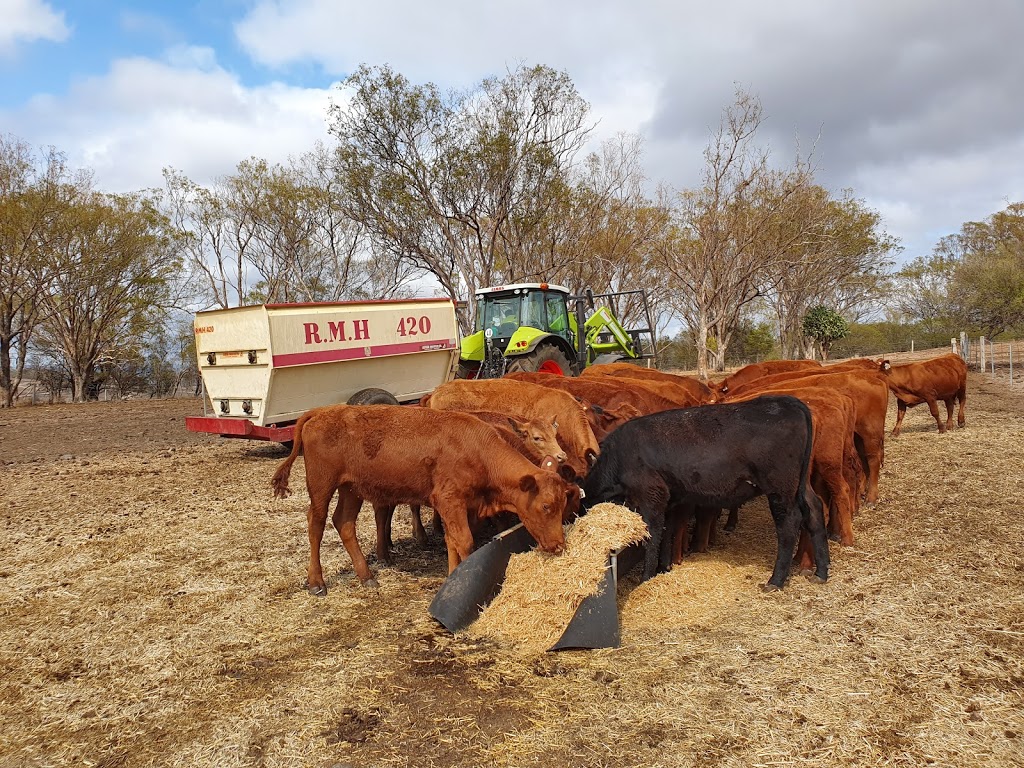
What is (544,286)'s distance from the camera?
15.0 m

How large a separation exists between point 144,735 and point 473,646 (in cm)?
186

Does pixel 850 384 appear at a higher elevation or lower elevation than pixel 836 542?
higher

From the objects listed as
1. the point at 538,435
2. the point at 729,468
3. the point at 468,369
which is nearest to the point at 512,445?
the point at 538,435

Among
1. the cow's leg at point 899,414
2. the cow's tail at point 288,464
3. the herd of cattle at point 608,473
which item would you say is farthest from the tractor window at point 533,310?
the cow's tail at point 288,464

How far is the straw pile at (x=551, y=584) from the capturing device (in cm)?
432

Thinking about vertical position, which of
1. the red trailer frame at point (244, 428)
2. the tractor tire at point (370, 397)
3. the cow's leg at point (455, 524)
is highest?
the tractor tire at point (370, 397)

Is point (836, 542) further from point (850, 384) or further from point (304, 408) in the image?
point (304, 408)

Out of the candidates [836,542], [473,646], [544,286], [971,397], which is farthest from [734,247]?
[473,646]

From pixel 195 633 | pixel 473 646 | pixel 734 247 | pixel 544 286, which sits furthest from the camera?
pixel 734 247

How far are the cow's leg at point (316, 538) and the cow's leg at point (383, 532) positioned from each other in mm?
641

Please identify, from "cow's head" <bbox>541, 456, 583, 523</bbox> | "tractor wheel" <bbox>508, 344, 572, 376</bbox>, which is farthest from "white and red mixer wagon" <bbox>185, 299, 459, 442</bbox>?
"cow's head" <bbox>541, 456, 583, 523</bbox>

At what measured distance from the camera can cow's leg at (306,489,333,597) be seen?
5.35 metres

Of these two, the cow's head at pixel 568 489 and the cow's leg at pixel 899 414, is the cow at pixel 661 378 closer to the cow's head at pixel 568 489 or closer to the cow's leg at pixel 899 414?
the cow's leg at pixel 899 414

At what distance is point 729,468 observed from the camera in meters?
5.07
